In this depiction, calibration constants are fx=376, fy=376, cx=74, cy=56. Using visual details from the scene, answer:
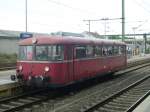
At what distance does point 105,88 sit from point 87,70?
1.42 m

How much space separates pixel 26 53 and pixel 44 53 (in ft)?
3.47

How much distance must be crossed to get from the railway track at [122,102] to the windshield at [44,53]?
249 cm

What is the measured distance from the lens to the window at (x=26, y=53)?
15453 mm

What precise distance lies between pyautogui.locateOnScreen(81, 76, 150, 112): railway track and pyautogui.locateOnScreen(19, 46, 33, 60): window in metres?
3.59

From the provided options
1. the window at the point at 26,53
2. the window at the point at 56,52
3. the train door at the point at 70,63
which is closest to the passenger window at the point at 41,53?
the window at the point at 56,52

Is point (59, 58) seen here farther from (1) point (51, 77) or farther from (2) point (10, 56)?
(2) point (10, 56)

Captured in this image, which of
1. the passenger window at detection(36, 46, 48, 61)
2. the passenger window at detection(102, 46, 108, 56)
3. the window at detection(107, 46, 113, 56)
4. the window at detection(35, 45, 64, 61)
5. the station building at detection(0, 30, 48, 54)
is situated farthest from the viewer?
the station building at detection(0, 30, 48, 54)

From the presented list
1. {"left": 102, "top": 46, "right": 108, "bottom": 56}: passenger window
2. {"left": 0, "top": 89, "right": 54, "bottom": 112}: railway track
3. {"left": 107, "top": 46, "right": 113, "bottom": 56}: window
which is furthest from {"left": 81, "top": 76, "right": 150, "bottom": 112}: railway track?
{"left": 107, "top": 46, "right": 113, "bottom": 56}: window

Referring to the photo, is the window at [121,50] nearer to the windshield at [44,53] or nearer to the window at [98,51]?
the window at [98,51]

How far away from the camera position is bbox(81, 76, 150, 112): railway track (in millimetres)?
12258

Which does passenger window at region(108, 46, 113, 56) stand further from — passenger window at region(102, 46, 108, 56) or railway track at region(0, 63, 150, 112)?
railway track at region(0, 63, 150, 112)

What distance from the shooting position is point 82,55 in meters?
16.8

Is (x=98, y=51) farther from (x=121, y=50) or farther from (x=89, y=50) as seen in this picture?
(x=121, y=50)

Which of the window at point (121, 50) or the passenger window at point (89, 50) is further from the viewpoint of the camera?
the window at point (121, 50)
